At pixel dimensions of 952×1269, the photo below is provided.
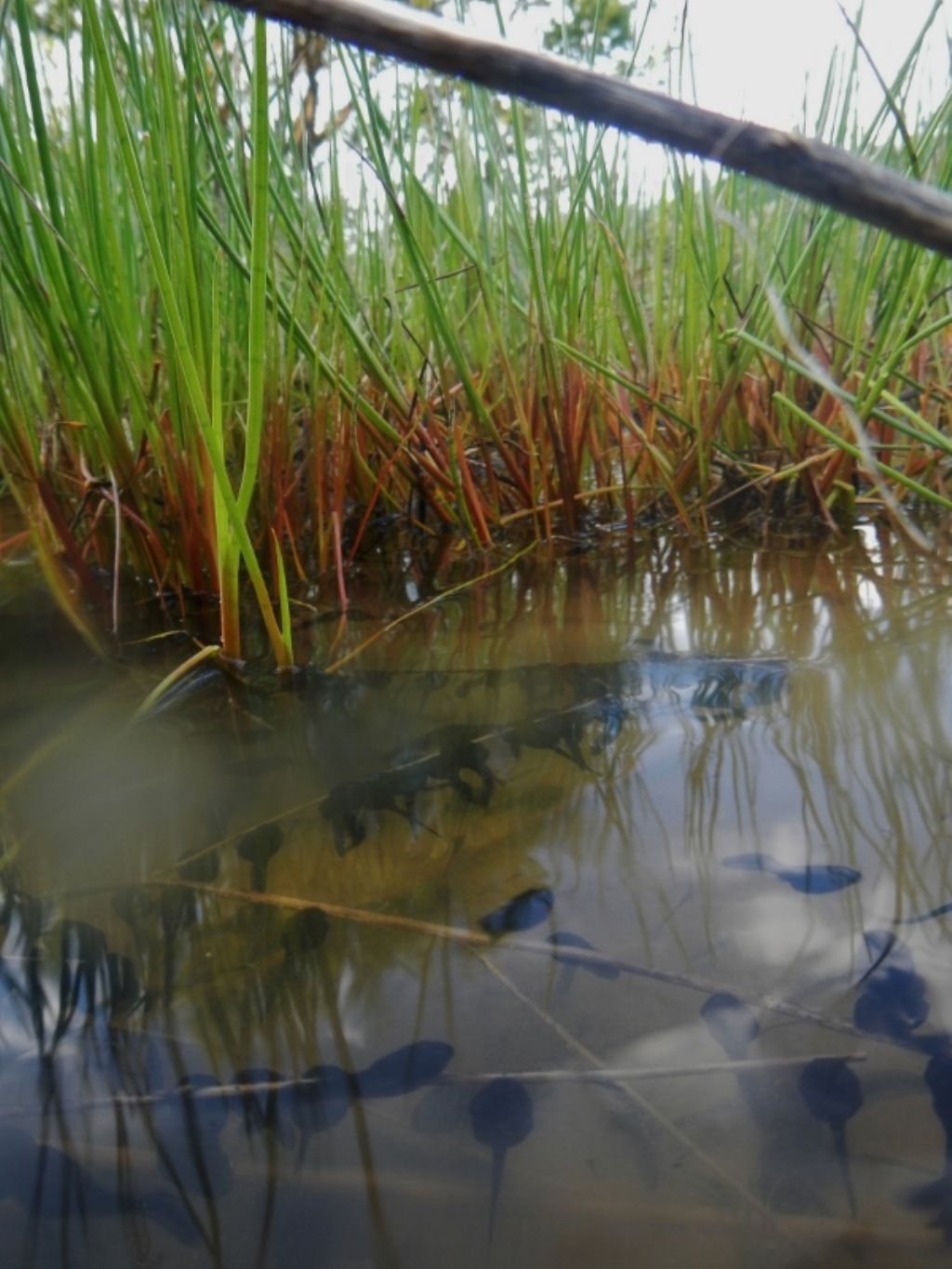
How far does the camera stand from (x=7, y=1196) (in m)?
0.42

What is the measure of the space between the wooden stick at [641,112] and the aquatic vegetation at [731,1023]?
0.39 meters

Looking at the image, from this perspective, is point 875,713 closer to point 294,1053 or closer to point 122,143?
point 294,1053

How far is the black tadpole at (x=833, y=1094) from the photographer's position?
42 cm

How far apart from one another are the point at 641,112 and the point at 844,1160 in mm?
460

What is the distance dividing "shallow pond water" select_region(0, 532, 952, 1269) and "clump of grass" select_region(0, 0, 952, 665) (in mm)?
308

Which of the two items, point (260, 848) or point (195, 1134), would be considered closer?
point (195, 1134)

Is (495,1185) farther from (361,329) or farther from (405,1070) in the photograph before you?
(361,329)

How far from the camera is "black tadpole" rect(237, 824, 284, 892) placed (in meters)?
0.66

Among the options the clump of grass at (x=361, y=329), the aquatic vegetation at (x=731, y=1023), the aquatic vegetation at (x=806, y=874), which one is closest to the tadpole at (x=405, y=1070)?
the aquatic vegetation at (x=731, y=1023)

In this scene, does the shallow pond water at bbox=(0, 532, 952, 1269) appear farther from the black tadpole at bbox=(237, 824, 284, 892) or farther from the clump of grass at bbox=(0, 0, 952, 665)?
the clump of grass at bbox=(0, 0, 952, 665)

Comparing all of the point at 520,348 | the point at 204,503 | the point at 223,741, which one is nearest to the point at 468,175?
the point at 520,348

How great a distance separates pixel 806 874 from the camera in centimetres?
59

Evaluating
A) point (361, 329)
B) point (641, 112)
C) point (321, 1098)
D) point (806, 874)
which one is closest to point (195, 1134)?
point (321, 1098)

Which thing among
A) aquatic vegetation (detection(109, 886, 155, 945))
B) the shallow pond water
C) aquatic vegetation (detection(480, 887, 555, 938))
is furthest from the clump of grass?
aquatic vegetation (detection(480, 887, 555, 938))
